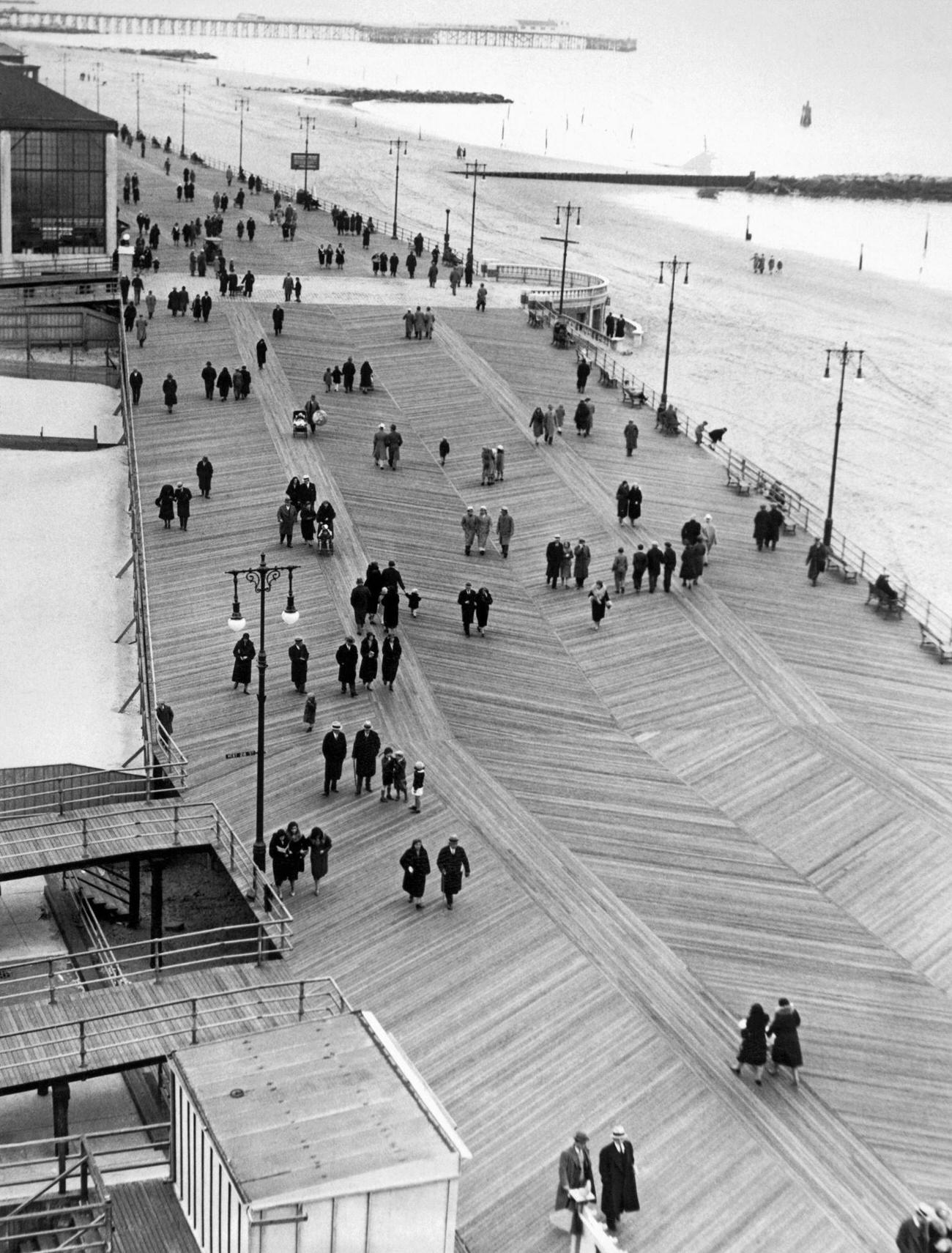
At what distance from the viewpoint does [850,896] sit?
24.4 meters

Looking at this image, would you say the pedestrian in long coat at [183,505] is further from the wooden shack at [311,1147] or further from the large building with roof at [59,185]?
the large building with roof at [59,185]

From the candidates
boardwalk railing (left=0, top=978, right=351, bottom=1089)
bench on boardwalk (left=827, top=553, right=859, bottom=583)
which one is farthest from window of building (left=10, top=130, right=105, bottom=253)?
boardwalk railing (left=0, top=978, right=351, bottom=1089)

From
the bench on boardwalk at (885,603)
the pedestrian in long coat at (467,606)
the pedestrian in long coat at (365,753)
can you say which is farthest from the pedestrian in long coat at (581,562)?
the pedestrian in long coat at (365,753)

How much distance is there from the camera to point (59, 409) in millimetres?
54500

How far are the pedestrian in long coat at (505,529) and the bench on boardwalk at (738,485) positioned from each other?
7898 mm

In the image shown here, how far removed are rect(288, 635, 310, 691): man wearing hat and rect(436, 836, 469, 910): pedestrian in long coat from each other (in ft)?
22.6

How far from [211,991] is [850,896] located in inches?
360

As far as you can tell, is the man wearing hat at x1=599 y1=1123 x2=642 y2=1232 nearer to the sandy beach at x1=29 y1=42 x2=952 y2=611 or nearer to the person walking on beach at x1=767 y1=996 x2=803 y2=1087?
the person walking on beach at x1=767 y1=996 x2=803 y2=1087

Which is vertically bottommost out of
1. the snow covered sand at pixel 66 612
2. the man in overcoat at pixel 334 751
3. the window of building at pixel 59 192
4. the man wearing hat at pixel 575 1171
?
the snow covered sand at pixel 66 612

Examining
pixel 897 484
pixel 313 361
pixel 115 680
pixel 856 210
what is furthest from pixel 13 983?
pixel 856 210

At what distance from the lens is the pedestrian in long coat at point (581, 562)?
35.8 m

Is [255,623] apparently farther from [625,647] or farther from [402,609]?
[625,647]

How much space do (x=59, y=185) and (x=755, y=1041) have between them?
5110cm

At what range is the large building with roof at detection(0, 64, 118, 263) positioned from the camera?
6228 cm
